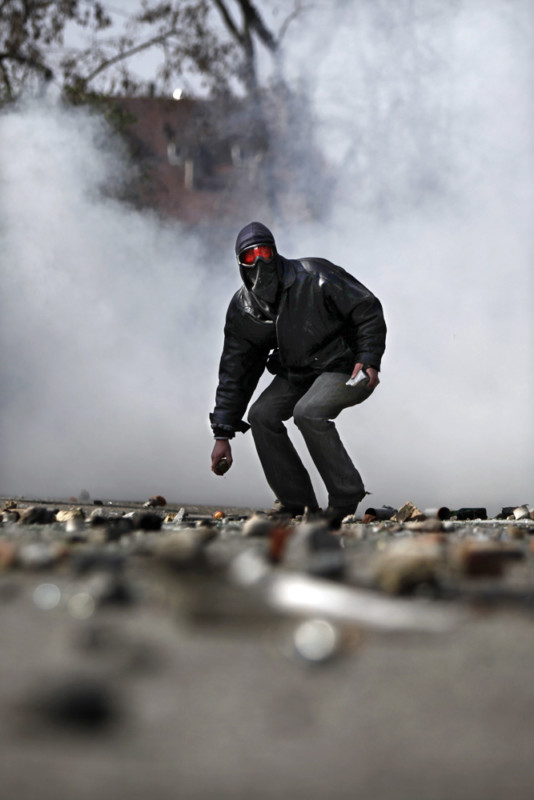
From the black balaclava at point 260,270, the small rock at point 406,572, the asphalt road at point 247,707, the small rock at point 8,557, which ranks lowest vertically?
the asphalt road at point 247,707

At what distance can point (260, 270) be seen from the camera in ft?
17.2

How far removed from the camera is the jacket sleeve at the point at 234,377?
5.62 m

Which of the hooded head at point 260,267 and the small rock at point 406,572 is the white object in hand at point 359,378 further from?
the small rock at point 406,572

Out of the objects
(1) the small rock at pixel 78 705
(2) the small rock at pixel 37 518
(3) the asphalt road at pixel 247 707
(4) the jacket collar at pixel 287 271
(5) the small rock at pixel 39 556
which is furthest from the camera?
(4) the jacket collar at pixel 287 271

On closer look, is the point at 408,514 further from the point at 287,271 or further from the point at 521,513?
the point at 287,271

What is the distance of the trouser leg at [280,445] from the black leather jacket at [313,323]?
Result: 0.15 meters

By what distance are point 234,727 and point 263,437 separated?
171 inches

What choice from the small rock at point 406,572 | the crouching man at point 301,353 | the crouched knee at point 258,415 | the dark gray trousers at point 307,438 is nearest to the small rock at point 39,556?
the small rock at point 406,572

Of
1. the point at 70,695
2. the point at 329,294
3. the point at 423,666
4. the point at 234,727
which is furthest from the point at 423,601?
the point at 329,294

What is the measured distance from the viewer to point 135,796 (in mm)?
1181

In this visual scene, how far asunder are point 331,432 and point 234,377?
0.73 meters

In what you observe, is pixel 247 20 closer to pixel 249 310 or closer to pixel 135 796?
pixel 249 310

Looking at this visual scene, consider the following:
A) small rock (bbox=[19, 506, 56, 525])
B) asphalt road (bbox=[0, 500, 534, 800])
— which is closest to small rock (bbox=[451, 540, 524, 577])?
asphalt road (bbox=[0, 500, 534, 800])

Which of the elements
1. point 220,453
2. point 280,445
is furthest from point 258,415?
point 220,453
